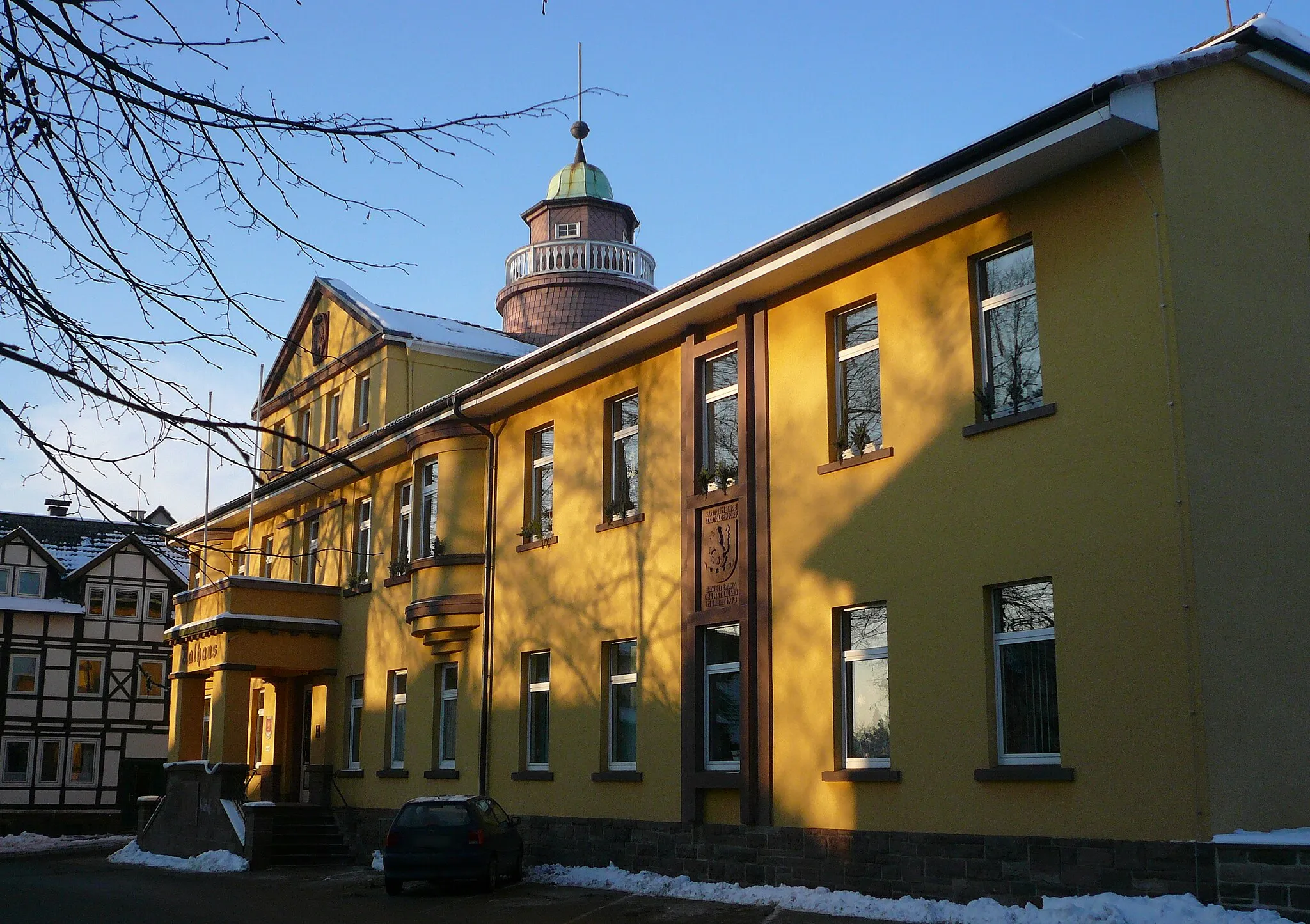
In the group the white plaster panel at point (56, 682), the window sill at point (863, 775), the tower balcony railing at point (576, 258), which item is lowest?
the window sill at point (863, 775)

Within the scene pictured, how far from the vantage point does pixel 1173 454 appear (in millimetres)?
11336

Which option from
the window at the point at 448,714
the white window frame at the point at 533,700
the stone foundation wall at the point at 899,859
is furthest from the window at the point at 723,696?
the window at the point at 448,714

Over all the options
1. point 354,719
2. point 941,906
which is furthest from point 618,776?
point 354,719

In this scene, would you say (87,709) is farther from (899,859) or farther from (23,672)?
(899,859)

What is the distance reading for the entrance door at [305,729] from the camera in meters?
27.7

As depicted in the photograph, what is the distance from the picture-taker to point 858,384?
1496 centimetres

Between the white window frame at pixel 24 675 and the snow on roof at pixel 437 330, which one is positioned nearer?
the snow on roof at pixel 437 330

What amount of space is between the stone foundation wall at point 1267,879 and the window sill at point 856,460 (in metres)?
5.23

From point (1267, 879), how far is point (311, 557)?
22678mm

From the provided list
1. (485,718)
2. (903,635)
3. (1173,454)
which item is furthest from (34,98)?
(485,718)

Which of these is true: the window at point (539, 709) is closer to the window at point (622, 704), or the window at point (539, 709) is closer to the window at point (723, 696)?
the window at point (622, 704)

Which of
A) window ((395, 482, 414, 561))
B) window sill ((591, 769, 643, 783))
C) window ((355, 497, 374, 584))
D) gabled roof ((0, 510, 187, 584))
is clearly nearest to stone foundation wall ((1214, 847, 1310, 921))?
window sill ((591, 769, 643, 783))

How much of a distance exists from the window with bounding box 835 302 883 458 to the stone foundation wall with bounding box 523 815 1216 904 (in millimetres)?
4138

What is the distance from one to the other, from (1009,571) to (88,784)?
38.5 metres
